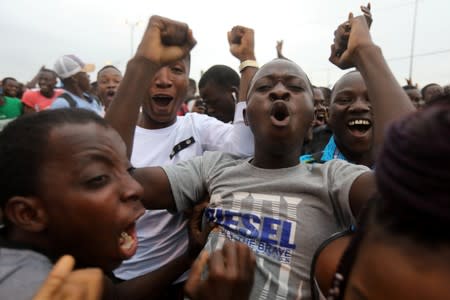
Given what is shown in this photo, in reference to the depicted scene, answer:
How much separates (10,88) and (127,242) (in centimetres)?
1062

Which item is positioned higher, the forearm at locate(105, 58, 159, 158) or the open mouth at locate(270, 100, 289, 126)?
the forearm at locate(105, 58, 159, 158)

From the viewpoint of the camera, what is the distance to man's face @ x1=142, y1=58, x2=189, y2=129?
2.31 metres

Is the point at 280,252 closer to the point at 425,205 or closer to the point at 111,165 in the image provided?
the point at 111,165

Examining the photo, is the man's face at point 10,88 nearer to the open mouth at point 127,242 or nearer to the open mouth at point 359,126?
the open mouth at point 359,126

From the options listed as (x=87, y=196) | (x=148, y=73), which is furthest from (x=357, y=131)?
(x=87, y=196)

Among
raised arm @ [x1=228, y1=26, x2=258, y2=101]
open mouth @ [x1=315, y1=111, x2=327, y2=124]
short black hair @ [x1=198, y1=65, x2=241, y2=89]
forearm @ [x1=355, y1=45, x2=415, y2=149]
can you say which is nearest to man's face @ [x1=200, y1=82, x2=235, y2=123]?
short black hair @ [x1=198, y1=65, x2=241, y2=89]

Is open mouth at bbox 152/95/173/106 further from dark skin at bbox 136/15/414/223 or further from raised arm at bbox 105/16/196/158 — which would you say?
dark skin at bbox 136/15/414/223

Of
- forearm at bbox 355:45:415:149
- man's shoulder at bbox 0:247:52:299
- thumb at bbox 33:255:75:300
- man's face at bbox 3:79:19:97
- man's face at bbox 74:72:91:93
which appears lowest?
man's face at bbox 3:79:19:97

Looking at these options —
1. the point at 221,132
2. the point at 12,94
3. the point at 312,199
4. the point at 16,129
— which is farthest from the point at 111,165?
the point at 12,94

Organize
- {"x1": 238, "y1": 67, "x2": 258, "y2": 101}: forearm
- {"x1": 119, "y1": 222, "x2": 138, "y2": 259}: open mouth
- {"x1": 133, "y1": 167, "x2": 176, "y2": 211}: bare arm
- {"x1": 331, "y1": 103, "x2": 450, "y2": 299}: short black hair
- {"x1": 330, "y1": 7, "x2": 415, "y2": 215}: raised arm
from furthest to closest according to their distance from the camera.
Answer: {"x1": 238, "y1": 67, "x2": 258, "y2": 101}: forearm → {"x1": 133, "y1": 167, "x2": 176, "y2": 211}: bare arm → {"x1": 330, "y1": 7, "x2": 415, "y2": 215}: raised arm → {"x1": 119, "y1": 222, "x2": 138, "y2": 259}: open mouth → {"x1": 331, "y1": 103, "x2": 450, "y2": 299}: short black hair

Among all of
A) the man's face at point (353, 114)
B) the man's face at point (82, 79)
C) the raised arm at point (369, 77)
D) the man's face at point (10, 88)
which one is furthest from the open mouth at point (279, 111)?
the man's face at point (10, 88)

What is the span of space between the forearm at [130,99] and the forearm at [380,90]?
96cm

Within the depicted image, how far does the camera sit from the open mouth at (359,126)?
2283 mm

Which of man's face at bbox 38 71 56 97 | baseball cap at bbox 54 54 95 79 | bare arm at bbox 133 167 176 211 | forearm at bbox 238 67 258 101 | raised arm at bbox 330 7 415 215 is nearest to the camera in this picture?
raised arm at bbox 330 7 415 215
